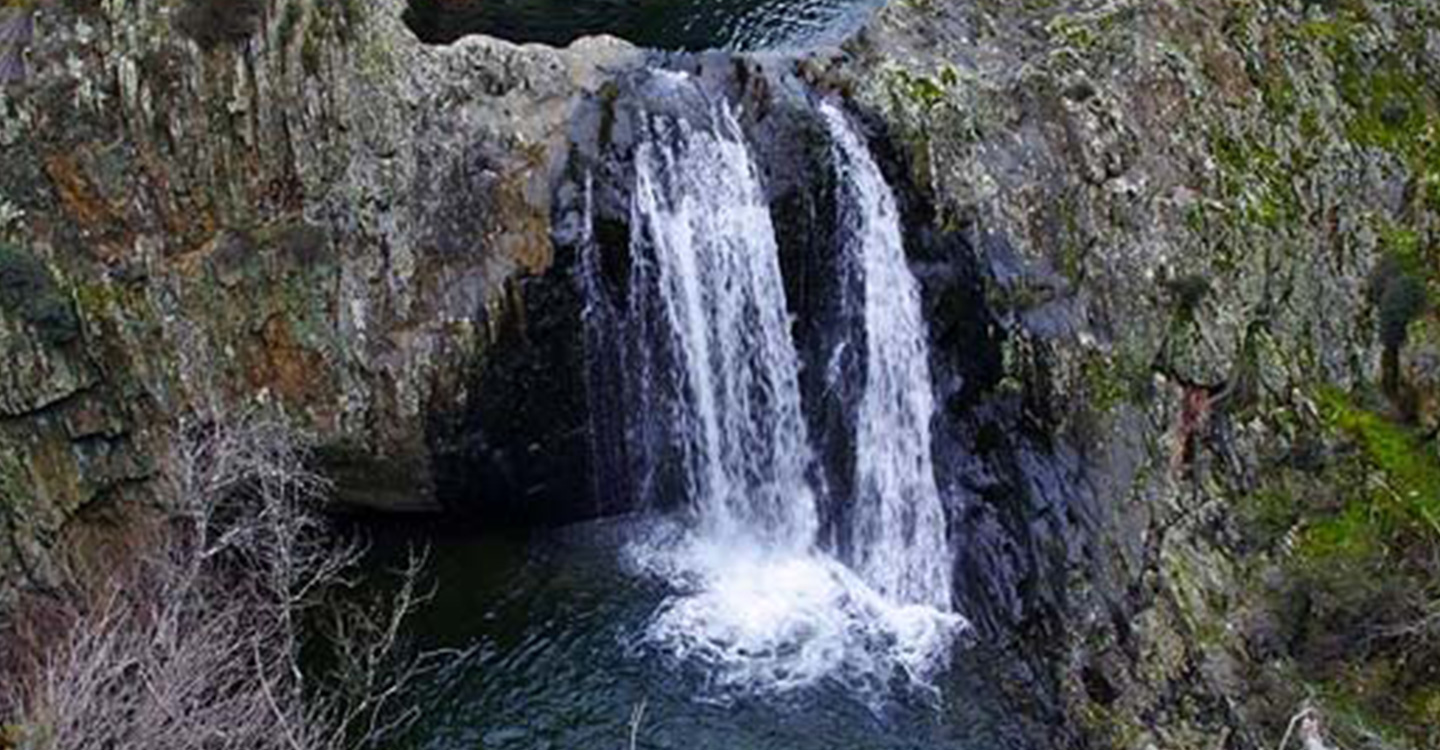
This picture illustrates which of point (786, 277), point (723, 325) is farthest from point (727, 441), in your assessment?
point (786, 277)

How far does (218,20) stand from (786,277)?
9836 millimetres

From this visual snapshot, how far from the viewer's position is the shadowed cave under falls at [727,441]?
81.1 ft

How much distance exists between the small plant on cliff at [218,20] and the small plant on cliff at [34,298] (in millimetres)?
4161

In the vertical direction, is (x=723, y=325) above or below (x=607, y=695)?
above

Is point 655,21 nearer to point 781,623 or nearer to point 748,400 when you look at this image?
point 748,400

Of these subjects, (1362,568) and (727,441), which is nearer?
(1362,568)

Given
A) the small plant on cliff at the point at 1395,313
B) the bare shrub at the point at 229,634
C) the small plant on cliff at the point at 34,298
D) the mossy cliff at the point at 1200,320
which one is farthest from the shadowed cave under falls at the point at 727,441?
the small plant on cliff at the point at 1395,313

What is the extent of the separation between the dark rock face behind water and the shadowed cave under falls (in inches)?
9.4

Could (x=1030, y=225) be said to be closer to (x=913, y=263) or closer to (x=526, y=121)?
(x=913, y=263)

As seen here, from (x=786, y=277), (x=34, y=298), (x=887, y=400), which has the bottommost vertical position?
(x=887, y=400)

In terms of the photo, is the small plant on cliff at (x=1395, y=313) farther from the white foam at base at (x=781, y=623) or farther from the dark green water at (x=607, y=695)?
the dark green water at (x=607, y=695)

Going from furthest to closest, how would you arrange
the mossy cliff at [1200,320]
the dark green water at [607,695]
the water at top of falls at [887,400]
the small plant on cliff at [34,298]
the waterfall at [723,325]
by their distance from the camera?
the water at top of falls at [887,400] < the waterfall at [723,325] < the mossy cliff at [1200,320] < the small plant on cliff at [34,298] < the dark green water at [607,695]

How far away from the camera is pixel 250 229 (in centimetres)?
2517

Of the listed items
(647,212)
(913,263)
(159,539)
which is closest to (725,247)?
(647,212)
